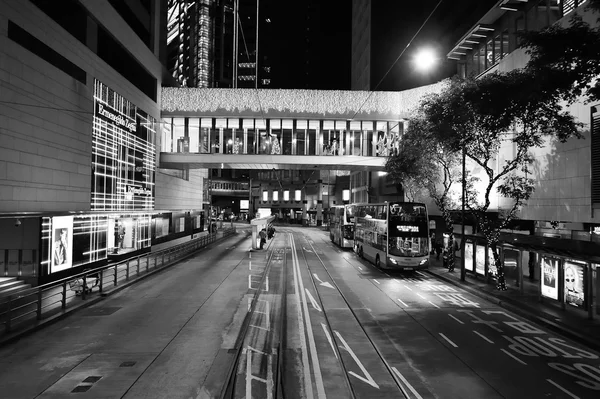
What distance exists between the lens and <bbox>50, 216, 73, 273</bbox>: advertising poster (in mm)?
19341

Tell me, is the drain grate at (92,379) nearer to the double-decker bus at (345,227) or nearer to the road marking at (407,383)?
the road marking at (407,383)

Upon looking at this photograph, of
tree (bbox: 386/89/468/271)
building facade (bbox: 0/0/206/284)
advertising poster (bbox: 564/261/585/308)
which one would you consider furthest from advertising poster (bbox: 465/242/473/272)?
building facade (bbox: 0/0/206/284)

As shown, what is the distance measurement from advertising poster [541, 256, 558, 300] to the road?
6.91 ft

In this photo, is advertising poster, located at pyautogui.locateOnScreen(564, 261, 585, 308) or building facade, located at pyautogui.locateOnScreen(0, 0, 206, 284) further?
building facade, located at pyautogui.locateOnScreen(0, 0, 206, 284)

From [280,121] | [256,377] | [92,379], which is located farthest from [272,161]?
[92,379]

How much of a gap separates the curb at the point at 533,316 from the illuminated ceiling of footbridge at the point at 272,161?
16437mm

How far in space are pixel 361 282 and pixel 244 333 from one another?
1099 centimetres

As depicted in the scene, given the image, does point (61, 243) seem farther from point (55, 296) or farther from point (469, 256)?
point (469, 256)

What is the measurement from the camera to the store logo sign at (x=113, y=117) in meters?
24.6

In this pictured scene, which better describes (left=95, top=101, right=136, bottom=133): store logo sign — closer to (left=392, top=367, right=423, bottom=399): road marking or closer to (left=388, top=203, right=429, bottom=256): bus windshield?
(left=388, top=203, right=429, bottom=256): bus windshield

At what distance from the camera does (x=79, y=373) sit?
8.84 m

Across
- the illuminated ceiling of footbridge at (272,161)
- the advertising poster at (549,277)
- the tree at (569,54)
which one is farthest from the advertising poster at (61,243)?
the advertising poster at (549,277)

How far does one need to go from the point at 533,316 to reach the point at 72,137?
22.5 meters

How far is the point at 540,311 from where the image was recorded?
580 inches
